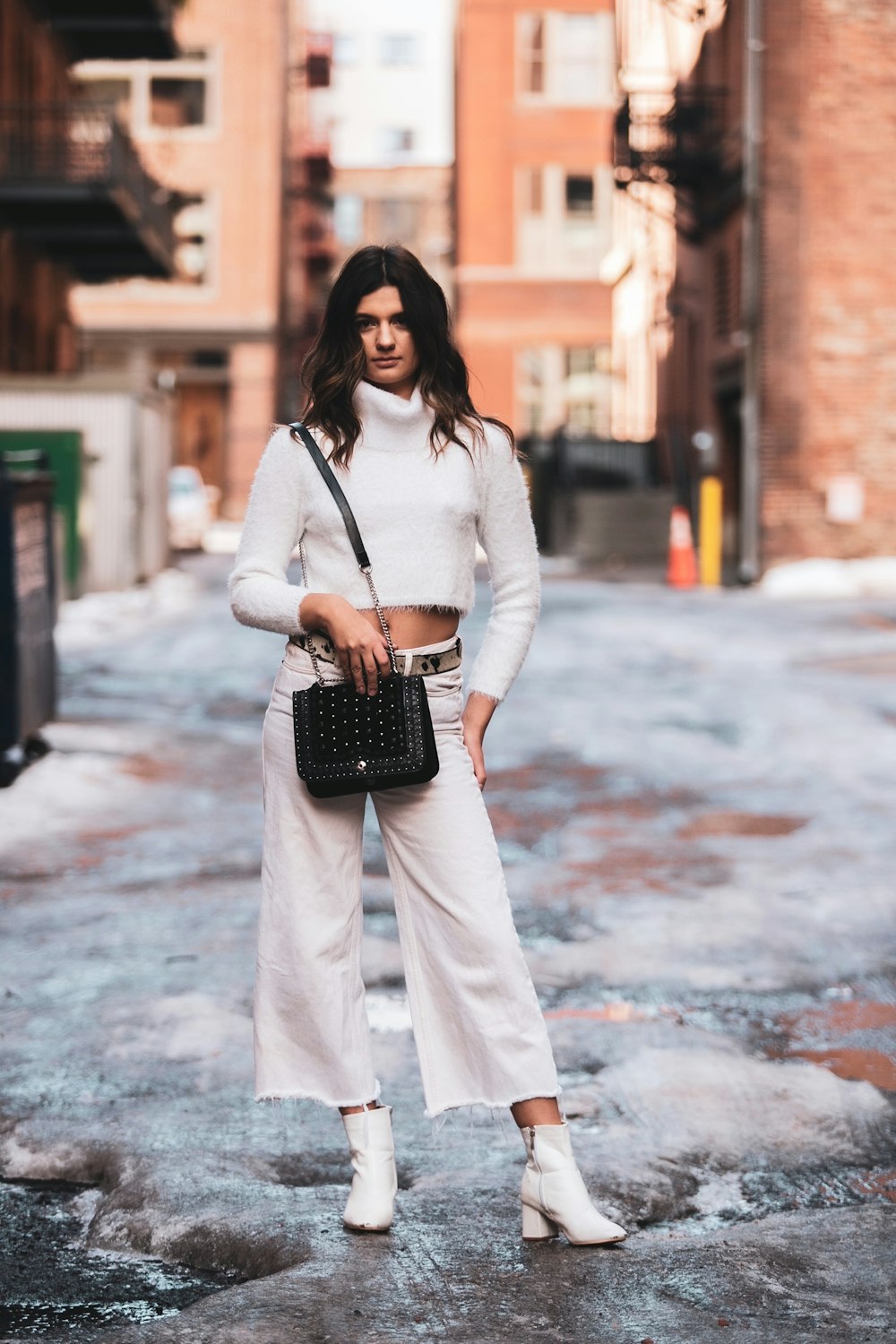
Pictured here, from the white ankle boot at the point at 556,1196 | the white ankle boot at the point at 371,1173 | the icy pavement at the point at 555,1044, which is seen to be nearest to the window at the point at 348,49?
the icy pavement at the point at 555,1044

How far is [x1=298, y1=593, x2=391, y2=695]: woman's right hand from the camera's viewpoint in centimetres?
338

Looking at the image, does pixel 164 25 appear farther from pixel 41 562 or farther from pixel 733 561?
pixel 41 562

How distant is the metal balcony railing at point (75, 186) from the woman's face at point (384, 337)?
21.4m

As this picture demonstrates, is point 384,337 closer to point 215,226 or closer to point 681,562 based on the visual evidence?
point 681,562

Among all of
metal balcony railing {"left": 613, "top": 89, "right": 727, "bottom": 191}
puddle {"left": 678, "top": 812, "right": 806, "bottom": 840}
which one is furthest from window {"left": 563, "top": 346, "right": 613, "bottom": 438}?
puddle {"left": 678, "top": 812, "right": 806, "bottom": 840}

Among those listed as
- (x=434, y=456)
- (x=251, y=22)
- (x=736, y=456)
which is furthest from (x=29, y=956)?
(x=251, y=22)

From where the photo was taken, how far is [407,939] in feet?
12.0

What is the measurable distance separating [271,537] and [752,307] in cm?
2230

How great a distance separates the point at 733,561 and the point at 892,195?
564cm

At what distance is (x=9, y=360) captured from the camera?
2706 centimetres

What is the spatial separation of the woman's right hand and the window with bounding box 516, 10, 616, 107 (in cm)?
4307

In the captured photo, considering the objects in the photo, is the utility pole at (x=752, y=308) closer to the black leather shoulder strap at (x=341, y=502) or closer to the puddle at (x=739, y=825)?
the puddle at (x=739, y=825)

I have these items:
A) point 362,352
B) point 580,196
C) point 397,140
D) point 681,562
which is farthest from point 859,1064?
point 397,140

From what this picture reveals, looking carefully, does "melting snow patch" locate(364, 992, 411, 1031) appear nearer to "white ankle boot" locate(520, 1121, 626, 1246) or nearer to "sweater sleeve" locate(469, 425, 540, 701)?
"white ankle boot" locate(520, 1121, 626, 1246)
